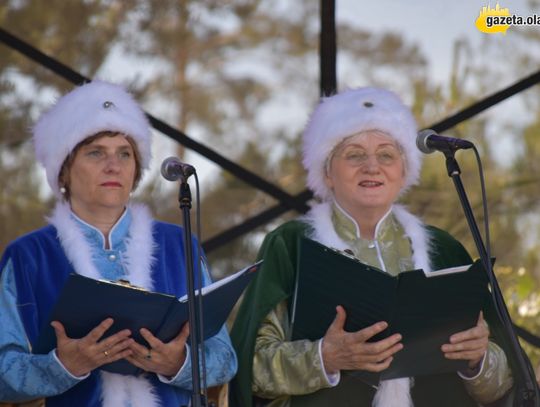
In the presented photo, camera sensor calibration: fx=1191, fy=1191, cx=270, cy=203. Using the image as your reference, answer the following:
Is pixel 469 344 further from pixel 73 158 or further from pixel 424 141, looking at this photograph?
pixel 73 158

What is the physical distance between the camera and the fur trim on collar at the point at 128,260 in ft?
13.6

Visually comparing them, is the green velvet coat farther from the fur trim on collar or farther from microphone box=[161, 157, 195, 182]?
microphone box=[161, 157, 195, 182]

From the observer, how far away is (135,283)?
4273 mm

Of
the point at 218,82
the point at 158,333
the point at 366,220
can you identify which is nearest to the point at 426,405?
the point at 366,220

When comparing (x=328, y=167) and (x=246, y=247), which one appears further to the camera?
(x=246, y=247)

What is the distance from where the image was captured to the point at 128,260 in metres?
4.34

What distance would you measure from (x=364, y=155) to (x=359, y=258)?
0.41 meters

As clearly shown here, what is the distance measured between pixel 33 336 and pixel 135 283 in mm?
412

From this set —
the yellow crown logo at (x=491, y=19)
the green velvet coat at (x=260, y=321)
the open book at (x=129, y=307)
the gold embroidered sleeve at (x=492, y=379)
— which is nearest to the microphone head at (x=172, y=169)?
the open book at (x=129, y=307)

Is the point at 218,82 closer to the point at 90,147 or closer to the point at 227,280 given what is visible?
the point at 90,147

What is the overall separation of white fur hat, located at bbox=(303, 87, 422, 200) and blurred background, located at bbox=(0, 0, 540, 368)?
0.99 m

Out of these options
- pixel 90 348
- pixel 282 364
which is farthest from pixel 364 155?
pixel 90 348

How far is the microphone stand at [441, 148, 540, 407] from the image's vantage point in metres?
3.90

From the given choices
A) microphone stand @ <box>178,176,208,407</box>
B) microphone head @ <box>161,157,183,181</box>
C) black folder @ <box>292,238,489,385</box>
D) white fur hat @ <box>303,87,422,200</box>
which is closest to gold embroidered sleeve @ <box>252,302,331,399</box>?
black folder @ <box>292,238,489,385</box>
